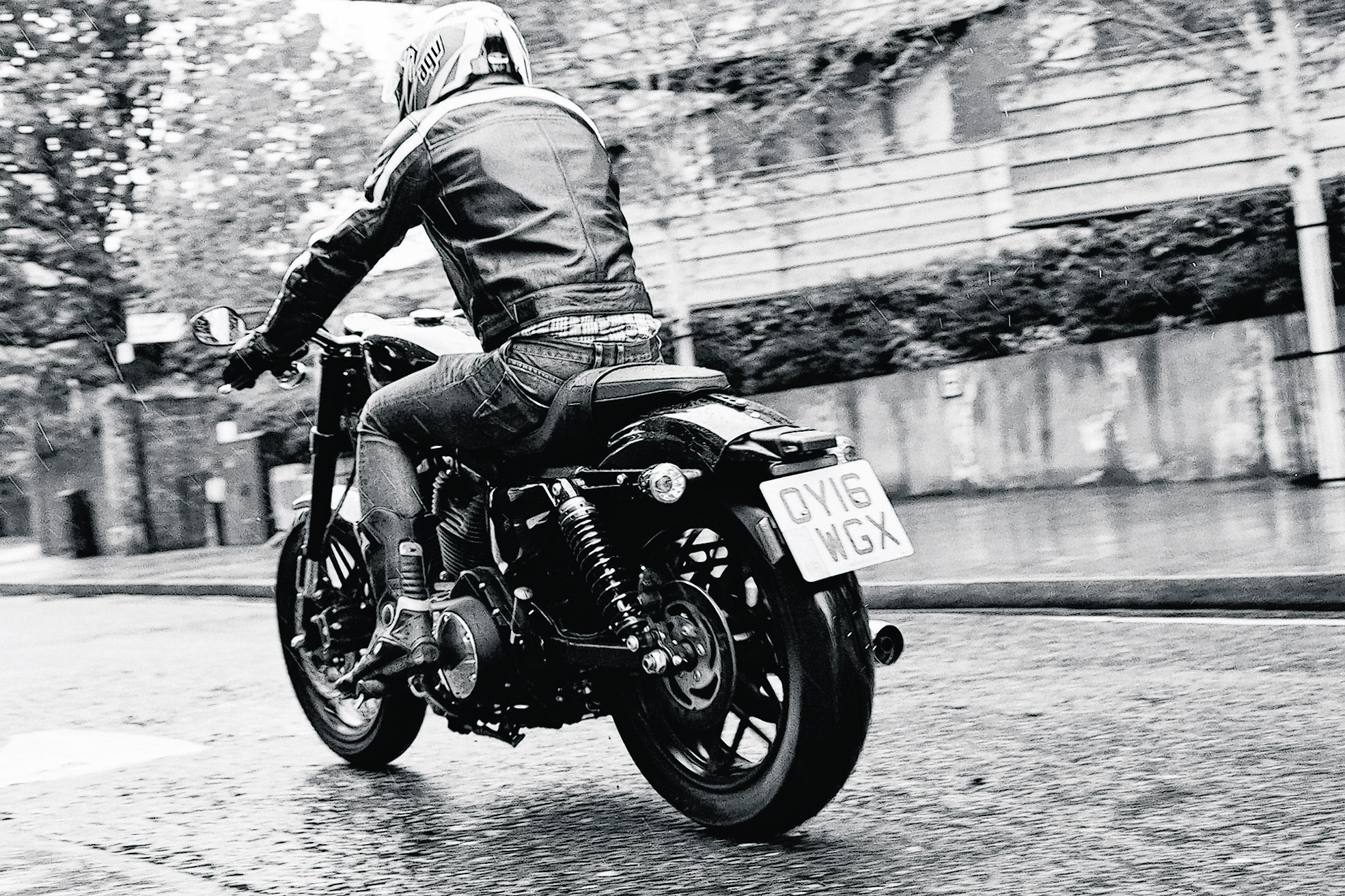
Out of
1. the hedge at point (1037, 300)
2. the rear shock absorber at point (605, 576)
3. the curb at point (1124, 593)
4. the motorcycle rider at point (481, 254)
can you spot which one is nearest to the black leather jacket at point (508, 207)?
the motorcycle rider at point (481, 254)

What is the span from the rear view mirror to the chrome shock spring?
151cm

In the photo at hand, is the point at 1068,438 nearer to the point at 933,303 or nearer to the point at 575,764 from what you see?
the point at 933,303

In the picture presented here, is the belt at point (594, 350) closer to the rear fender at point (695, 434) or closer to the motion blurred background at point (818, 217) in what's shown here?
the rear fender at point (695, 434)

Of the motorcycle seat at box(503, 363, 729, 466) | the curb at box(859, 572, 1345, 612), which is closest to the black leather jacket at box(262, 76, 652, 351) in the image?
the motorcycle seat at box(503, 363, 729, 466)

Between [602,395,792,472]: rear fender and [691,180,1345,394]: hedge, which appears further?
[691,180,1345,394]: hedge

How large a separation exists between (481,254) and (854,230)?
53.7 ft

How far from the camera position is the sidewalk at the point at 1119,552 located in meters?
7.48

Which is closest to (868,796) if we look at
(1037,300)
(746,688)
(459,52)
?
(746,688)

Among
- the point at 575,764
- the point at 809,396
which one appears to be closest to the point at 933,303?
the point at 809,396

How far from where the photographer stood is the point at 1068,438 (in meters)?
13.7

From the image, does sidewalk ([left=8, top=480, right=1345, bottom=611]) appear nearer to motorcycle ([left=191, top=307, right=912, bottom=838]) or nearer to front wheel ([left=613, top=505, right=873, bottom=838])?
motorcycle ([left=191, top=307, right=912, bottom=838])

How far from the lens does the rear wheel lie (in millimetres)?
5090

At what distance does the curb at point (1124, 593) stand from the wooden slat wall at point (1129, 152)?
7555 millimetres

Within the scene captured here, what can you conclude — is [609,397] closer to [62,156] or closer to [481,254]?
[481,254]
